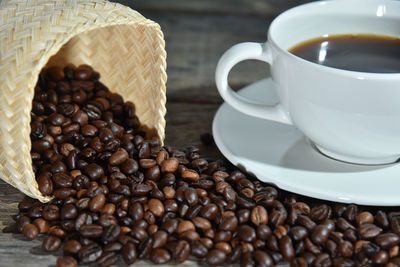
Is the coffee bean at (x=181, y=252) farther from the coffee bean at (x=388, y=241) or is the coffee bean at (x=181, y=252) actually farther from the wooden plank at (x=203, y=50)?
the wooden plank at (x=203, y=50)

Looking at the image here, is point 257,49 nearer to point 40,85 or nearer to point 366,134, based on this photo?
point 366,134

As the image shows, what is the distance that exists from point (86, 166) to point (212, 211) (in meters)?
0.34

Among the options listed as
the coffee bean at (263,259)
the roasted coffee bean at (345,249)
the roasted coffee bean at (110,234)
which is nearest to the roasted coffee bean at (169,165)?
the roasted coffee bean at (110,234)

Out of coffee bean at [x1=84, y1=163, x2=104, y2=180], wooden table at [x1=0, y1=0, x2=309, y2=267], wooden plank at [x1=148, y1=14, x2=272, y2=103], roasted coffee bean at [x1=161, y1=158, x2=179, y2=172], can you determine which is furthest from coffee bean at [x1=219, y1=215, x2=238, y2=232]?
wooden plank at [x1=148, y1=14, x2=272, y2=103]

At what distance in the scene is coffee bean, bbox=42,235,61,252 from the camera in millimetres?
1196

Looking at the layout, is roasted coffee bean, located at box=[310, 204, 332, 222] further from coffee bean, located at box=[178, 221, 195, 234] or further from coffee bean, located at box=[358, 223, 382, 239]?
coffee bean, located at box=[178, 221, 195, 234]

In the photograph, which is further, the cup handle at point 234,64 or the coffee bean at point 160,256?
the cup handle at point 234,64

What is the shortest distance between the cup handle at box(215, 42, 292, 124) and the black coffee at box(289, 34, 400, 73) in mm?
128

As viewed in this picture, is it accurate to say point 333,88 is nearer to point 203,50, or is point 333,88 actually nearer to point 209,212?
point 209,212

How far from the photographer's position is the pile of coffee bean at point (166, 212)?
117 cm

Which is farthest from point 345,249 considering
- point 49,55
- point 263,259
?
point 49,55

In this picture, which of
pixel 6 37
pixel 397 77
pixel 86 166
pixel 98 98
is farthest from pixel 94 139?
pixel 397 77

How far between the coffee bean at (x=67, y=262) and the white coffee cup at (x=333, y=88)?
548 millimetres

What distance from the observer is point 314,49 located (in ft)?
4.93
